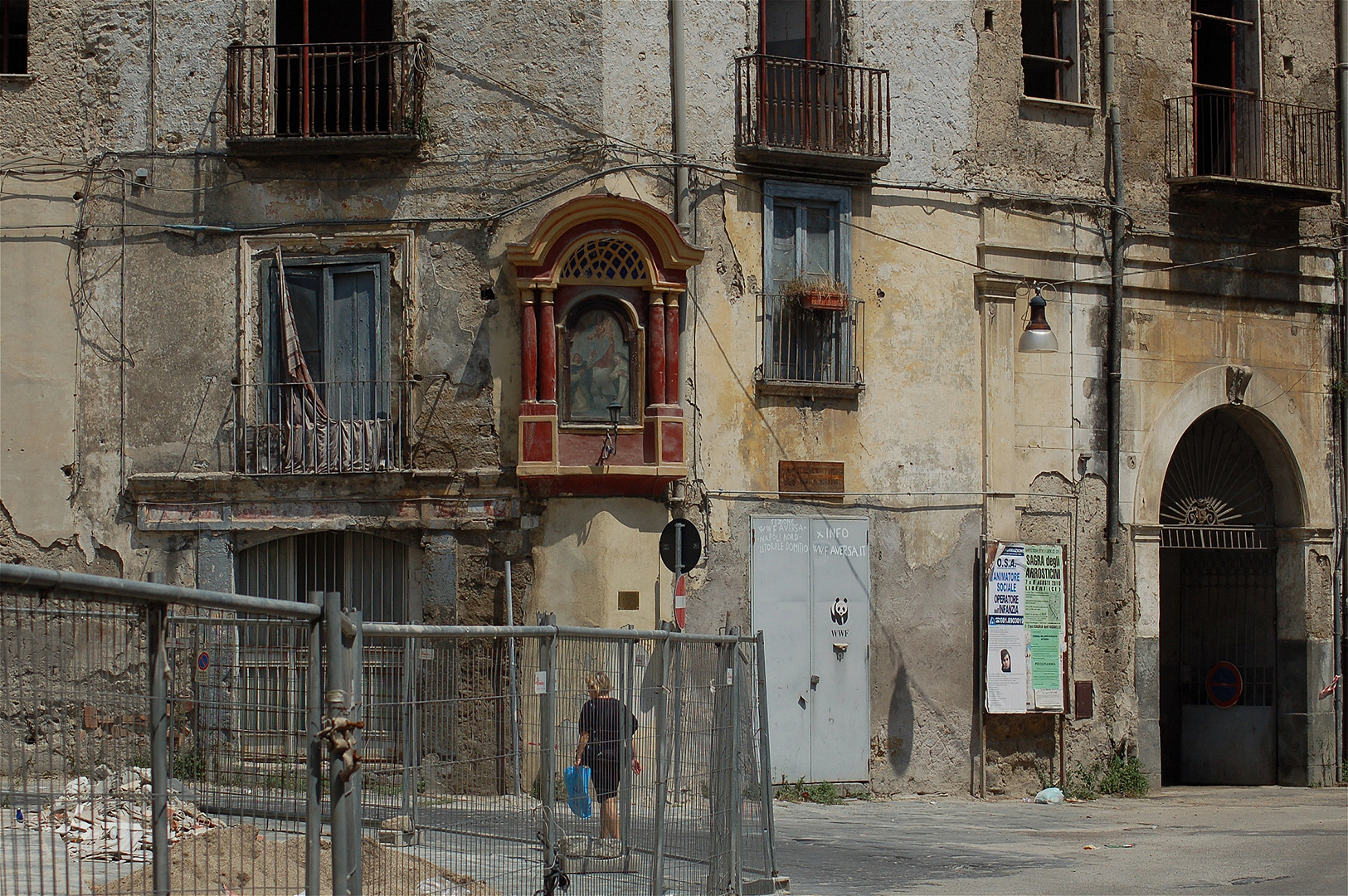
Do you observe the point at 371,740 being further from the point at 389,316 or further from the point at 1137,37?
the point at 1137,37

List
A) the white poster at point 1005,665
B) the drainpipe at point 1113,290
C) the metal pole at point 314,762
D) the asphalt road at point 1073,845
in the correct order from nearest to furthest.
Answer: the metal pole at point 314,762 → the asphalt road at point 1073,845 → the white poster at point 1005,665 → the drainpipe at point 1113,290

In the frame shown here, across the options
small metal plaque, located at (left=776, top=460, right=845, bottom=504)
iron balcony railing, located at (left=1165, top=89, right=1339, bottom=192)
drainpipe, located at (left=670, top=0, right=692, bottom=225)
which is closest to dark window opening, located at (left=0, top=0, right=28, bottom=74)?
drainpipe, located at (left=670, top=0, right=692, bottom=225)

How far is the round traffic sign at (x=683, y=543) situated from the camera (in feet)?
49.0

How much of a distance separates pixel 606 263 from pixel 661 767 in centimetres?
847

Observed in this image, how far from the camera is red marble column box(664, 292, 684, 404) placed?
16.0m

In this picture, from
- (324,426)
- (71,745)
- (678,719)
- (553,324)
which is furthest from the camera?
(324,426)

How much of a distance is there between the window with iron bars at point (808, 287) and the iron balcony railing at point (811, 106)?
20.0 inches

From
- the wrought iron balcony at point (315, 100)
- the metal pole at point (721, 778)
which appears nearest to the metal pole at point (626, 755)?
the metal pole at point (721, 778)

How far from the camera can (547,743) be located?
7.19 meters

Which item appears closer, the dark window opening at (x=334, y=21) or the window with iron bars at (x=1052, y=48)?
the dark window opening at (x=334, y=21)

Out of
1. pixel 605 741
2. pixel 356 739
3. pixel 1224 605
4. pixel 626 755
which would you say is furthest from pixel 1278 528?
pixel 356 739

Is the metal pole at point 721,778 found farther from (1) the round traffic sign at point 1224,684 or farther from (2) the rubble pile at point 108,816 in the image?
(1) the round traffic sign at point 1224,684

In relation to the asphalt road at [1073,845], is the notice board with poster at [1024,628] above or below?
above

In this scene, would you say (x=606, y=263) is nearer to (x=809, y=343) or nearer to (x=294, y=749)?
(x=809, y=343)
